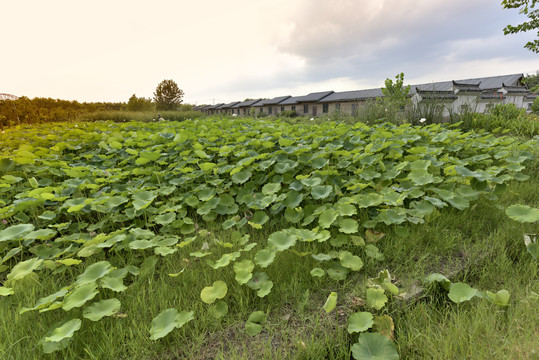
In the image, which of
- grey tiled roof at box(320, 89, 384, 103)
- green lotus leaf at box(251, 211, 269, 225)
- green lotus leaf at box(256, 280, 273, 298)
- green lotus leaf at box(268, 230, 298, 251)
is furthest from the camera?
grey tiled roof at box(320, 89, 384, 103)

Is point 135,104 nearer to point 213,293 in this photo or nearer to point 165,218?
point 165,218

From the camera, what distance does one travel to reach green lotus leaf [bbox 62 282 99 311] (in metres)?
1.27

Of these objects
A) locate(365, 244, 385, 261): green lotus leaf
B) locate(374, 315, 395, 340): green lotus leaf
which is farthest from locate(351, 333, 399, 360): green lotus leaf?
locate(365, 244, 385, 261): green lotus leaf

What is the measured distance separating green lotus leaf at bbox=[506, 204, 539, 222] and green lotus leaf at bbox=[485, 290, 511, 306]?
70cm

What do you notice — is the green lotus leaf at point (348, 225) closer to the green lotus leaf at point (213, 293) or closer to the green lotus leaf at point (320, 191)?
the green lotus leaf at point (320, 191)

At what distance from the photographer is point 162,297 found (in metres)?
1.47

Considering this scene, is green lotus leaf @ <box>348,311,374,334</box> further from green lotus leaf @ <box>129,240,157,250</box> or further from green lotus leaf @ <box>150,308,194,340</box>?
green lotus leaf @ <box>129,240,157,250</box>

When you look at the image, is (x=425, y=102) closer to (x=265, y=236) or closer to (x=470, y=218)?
(x=470, y=218)

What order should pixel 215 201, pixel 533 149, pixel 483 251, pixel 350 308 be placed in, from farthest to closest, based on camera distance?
pixel 533 149 < pixel 215 201 < pixel 483 251 < pixel 350 308

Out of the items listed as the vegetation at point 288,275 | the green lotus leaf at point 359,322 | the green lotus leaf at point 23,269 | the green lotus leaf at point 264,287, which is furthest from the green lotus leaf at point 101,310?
the green lotus leaf at point 359,322

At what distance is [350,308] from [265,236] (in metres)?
0.90

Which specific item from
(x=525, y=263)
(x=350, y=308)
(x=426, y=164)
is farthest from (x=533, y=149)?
(x=350, y=308)

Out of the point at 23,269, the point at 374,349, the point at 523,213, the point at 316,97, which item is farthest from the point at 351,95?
the point at 23,269

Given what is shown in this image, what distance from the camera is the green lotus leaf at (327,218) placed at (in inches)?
71.9
